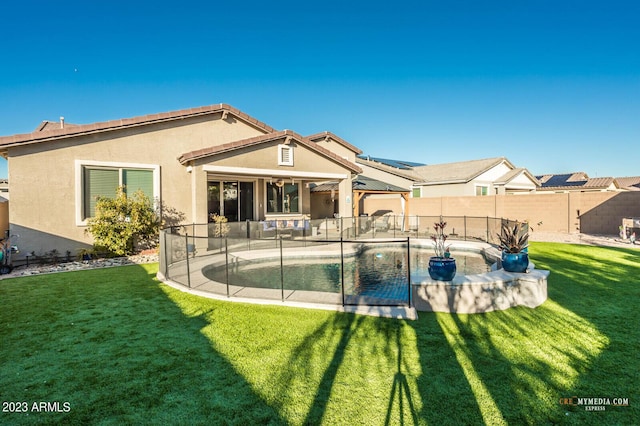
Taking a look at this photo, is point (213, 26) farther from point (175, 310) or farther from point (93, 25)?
point (175, 310)

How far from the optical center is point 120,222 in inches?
445

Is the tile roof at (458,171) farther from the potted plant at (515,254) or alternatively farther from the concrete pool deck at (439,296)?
the concrete pool deck at (439,296)

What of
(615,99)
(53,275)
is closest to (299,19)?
(53,275)

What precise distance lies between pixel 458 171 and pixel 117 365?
2930 centimetres

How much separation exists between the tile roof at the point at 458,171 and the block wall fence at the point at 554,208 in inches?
147

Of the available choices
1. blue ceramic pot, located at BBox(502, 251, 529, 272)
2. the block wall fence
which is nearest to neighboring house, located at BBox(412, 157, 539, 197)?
the block wall fence

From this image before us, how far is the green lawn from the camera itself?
3203 mm

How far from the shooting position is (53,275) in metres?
9.30

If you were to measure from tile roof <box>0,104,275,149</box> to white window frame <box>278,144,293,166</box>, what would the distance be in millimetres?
2718

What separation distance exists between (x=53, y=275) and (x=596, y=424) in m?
11.9

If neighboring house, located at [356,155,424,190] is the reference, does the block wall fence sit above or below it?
below

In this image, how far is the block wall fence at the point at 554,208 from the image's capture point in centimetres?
1803

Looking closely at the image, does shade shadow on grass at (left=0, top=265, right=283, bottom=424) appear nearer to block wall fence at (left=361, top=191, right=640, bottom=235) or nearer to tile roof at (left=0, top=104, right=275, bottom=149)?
tile roof at (left=0, top=104, right=275, bottom=149)

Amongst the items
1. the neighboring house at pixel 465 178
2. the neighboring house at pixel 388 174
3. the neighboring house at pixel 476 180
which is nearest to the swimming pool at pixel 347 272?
the neighboring house at pixel 388 174
